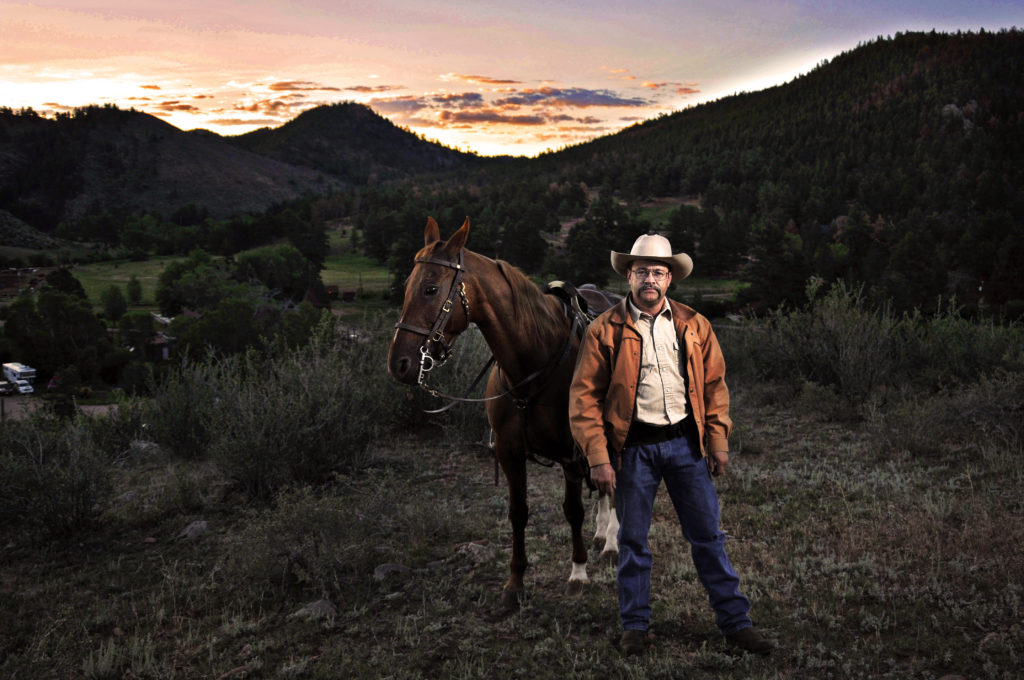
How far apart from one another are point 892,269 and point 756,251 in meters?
11.9

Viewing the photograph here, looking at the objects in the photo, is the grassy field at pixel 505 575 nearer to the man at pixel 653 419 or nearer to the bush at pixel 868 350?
the man at pixel 653 419

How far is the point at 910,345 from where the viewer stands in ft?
32.0

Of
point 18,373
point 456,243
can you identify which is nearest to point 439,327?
point 456,243

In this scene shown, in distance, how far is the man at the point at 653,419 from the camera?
311 centimetres

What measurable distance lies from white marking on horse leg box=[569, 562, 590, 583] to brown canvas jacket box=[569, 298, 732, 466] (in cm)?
135

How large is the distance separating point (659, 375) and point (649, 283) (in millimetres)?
456

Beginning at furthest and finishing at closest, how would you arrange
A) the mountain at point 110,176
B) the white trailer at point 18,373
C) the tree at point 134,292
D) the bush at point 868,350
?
the mountain at point 110,176 → the tree at point 134,292 → the white trailer at point 18,373 → the bush at point 868,350

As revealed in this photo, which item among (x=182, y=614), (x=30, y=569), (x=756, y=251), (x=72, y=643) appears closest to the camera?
(x=72, y=643)

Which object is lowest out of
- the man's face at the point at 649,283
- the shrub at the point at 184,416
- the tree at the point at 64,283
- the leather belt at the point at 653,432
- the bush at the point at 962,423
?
the tree at the point at 64,283

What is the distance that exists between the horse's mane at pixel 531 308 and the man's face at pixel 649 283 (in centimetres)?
78

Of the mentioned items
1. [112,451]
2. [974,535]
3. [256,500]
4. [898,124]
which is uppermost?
[898,124]

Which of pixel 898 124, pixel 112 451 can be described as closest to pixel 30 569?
pixel 112 451

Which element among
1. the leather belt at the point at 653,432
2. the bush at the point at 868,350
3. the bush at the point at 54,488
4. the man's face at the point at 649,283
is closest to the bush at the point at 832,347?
the bush at the point at 868,350

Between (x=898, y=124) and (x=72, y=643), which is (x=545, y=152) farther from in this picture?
(x=72, y=643)
